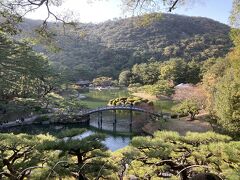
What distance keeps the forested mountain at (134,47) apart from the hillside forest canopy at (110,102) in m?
0.33

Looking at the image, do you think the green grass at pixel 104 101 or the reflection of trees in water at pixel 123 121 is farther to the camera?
the green grass at pixel 104 101

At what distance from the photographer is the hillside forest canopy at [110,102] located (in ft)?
18.1

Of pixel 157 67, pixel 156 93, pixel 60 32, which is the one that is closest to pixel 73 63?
pixel 157 67

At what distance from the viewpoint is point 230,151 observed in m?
5.69

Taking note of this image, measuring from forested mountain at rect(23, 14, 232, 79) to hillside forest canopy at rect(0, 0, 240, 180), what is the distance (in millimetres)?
327

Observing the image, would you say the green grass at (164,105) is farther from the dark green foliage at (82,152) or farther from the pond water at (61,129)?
the dark green foliage at (82,152)

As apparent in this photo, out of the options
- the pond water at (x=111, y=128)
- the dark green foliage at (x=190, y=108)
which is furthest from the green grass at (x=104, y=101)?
the dark green foliage at (x=190, y=108)

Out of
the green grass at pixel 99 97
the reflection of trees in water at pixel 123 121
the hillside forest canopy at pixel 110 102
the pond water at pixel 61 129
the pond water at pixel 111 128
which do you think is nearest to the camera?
the hillside forest canopy at pixel 110 102

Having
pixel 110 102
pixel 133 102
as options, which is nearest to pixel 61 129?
pixel 133 102

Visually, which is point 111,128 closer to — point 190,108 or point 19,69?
point 190,108

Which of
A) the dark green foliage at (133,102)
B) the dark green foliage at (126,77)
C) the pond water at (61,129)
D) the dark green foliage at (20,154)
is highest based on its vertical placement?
the dark green foliage at (20,154)

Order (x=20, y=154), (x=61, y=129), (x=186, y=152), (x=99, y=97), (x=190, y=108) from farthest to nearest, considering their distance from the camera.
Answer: (x=99, y=97) < (x=61, y=129) < (x=190, y=108) < (x=186, y=152) < (x=20, y=154)

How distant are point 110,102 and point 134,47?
43945 millimetres

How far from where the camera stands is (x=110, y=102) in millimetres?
31547
